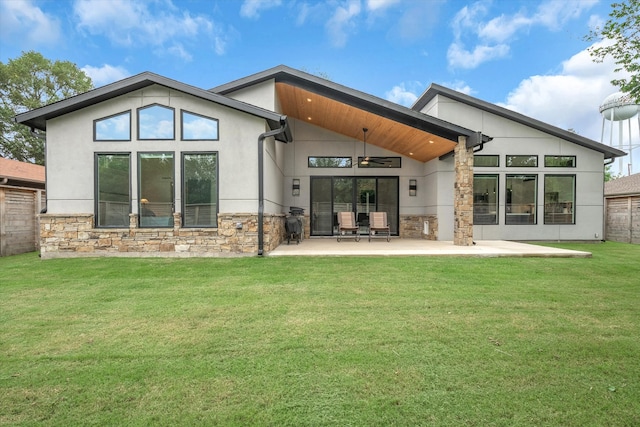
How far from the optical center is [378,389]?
188 centimetres

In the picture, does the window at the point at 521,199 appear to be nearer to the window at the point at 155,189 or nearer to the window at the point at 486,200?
the window at the point at 486,200

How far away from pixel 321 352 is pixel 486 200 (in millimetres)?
9092

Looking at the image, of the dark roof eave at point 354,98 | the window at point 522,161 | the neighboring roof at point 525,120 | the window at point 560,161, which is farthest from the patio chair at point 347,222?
the window at point 560,161

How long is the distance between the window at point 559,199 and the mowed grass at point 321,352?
593 cm

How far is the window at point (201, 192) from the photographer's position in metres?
6.76

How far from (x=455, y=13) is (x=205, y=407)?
19730 millimetres

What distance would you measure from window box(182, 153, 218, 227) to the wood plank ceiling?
292 centimetres

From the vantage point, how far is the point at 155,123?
22.4 ft

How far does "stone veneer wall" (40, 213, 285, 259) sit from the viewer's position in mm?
6691

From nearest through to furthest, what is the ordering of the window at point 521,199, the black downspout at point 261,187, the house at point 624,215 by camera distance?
the black downspout at point 261,187, the window at point 521,199, the house at point 624,215

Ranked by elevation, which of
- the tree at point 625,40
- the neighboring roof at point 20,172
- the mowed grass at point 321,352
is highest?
the tree at point 625,40

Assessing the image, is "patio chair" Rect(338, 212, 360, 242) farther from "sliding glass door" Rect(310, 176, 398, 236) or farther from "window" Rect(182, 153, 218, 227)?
"window" Rect(182, 153, 218, 227)

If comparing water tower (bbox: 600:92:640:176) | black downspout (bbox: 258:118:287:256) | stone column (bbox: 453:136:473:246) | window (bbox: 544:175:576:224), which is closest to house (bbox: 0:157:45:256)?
black downspout (bbox: 258:118:287:256)

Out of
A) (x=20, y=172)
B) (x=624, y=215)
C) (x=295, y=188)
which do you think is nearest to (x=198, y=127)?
(x=295, y=188)
